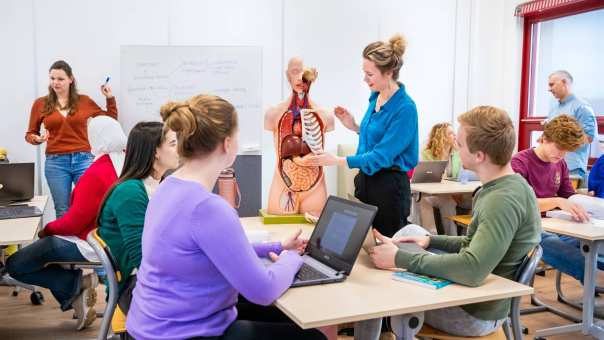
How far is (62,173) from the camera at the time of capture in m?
4.12

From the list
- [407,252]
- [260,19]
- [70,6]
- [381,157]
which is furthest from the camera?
[260,19]

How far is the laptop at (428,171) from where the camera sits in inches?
184

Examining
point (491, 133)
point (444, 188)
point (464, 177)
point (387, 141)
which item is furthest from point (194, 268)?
point (464, 177)

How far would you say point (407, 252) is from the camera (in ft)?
5.50

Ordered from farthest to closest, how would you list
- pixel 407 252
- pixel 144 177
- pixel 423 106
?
pixel 423 106, pixel 144 177, pixel 407 252

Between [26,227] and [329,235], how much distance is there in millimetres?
1551

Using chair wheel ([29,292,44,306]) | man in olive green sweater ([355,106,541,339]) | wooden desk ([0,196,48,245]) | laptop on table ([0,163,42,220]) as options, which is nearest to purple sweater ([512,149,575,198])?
man in olive green sweater ([355,106,541,339])

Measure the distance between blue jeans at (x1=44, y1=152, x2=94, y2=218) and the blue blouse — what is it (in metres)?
2.55

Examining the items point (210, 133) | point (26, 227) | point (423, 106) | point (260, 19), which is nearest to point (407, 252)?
point (210, 133)

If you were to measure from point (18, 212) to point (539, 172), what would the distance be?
279cm

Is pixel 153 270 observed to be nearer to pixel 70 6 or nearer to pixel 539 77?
pixel 70 6

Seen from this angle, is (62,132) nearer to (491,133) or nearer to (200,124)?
(200,124)

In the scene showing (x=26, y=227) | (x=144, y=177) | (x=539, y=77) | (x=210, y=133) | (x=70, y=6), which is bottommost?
(x=26, y=227)

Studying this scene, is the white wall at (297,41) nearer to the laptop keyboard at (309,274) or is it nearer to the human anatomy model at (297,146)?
the human anatomy model at (297,146)
